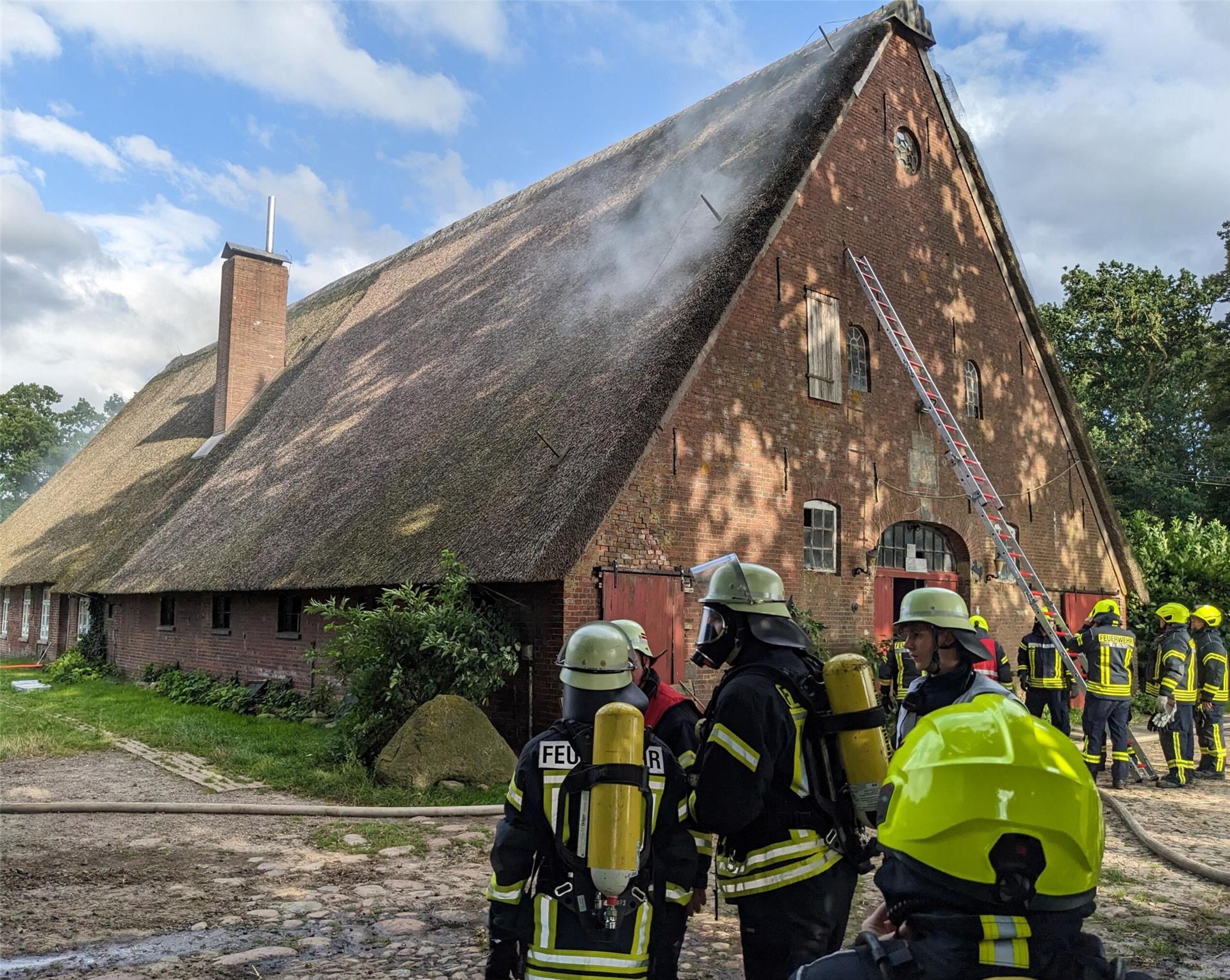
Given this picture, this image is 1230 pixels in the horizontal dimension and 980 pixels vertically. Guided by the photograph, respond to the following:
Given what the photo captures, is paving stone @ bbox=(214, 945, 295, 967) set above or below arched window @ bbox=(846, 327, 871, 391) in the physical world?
below

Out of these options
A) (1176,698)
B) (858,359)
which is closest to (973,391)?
(858,359)

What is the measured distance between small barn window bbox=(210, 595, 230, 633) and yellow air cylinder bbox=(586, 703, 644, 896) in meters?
15.4

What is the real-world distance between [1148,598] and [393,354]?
47.5 ft

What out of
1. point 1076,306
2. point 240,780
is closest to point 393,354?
point 240,780

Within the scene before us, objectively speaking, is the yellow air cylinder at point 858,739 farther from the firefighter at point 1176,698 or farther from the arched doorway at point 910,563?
the arched doorway at point 910,563

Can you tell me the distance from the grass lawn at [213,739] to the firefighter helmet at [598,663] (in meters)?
5.56

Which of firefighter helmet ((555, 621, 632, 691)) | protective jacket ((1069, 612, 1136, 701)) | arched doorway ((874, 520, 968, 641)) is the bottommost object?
protective jacket ((1069, 612, 1136, 701))


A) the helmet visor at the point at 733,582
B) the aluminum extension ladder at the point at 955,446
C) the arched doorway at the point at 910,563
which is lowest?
the helmet visor at the point at 733,582

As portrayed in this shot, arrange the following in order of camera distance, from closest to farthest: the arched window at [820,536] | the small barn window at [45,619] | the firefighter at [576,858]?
the firefighter at [576,858] → the arched window at [820,536] → the small barn window at [45,619]

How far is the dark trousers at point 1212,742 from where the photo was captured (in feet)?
34.0

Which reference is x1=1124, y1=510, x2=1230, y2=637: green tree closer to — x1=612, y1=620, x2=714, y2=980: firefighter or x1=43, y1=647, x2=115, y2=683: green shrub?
x1=612, y1=620, x2=714, y2=980: firefighter

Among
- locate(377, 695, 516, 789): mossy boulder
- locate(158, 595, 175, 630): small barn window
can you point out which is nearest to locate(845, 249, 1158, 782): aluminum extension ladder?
locate(377, 695, 516, 789): mossy boulder

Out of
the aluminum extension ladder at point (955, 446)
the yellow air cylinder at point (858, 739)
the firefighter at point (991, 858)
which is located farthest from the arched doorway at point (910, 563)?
the firefighter at point (991, 858)

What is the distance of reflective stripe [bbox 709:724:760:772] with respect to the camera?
289 centimetres
